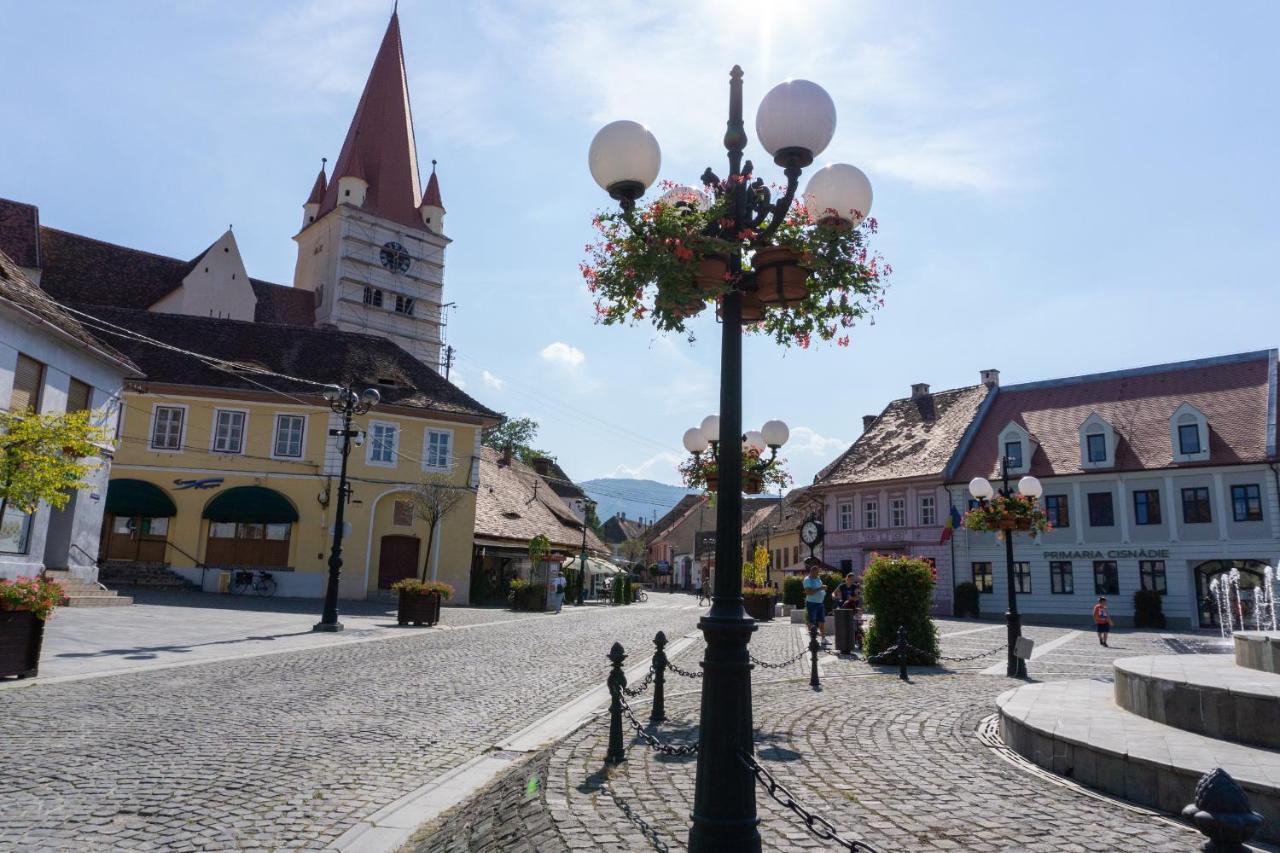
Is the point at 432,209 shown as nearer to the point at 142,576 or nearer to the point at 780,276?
the point at 142,576

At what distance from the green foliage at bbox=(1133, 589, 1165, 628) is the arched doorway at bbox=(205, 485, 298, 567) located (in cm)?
3169

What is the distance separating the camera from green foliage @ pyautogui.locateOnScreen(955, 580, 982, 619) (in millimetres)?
36062

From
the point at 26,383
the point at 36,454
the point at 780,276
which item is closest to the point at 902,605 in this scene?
the point at 780,276

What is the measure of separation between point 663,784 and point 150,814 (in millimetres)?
3294

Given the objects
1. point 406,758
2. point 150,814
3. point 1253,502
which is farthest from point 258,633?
point 1253,502

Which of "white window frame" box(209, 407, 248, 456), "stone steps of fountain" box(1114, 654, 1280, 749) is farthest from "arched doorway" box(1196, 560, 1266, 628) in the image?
"white window frame" box(209, 407, 248, 456)

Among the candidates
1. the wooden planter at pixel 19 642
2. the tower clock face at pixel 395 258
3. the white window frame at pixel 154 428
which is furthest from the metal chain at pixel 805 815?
the tower clock face at pixel 395 258

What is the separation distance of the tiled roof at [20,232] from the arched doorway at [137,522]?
14.3m

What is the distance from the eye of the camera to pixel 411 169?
6088cm

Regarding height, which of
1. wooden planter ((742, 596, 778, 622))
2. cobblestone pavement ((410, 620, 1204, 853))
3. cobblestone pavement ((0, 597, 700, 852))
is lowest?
cobblestone pavement ((0, 597, 700, 852))

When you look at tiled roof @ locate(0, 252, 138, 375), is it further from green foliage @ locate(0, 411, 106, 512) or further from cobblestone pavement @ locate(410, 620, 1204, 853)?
cobblestone pavement @ locate(410, 620, 1204, 853)

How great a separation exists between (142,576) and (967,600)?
3224cm

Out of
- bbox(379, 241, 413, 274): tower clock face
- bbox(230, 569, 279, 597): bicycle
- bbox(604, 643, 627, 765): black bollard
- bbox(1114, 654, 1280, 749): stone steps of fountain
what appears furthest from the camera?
bbox(379, 241, 413, 274): tower clock face

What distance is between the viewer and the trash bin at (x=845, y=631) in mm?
16594
